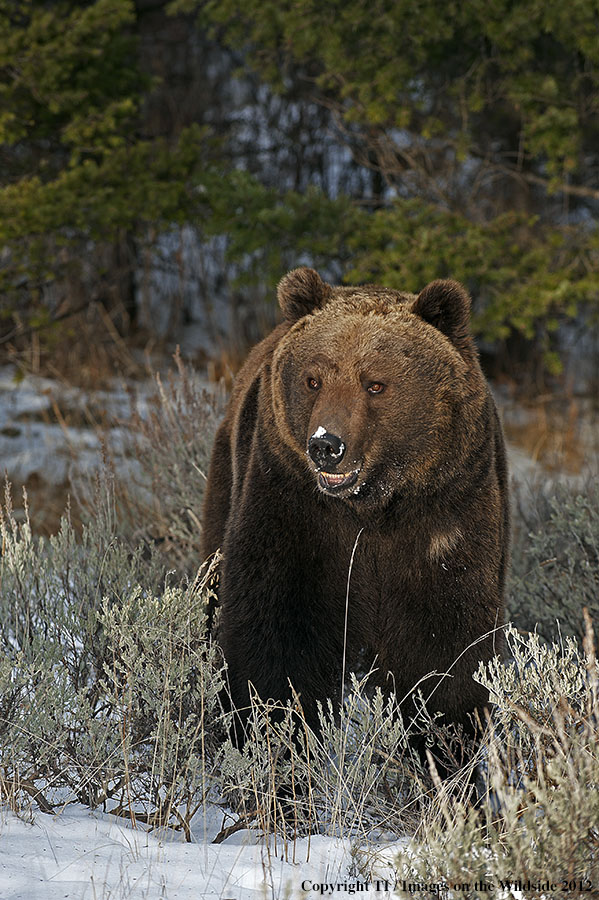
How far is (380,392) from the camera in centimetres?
304

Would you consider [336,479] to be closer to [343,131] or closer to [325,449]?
[325,449]

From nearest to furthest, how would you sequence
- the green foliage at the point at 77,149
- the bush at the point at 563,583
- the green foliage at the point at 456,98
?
the bush at the point at 563,583 < the green foliage at the point at 77,149 < the green foliage at the point at 456,98

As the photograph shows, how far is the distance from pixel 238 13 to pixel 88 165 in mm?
2375

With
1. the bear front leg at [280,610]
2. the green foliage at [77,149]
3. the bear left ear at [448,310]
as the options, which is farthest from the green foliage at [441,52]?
the bear front leg at [280,610]

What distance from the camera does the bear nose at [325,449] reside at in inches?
112

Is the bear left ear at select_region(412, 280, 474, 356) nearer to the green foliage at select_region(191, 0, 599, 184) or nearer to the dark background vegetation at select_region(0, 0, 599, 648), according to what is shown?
the dark background vegetation at select_region(0, 0, 599, 648)

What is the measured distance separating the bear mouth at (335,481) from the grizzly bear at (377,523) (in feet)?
0.26

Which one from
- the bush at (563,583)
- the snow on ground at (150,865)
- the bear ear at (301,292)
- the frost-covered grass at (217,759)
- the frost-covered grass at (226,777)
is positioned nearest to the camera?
the frost-covered grass at (226,777)

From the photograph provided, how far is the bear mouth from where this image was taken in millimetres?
2889

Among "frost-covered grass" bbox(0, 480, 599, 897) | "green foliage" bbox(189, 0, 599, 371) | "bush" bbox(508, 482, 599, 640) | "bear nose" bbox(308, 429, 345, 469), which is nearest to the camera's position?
"frost-covered grass" bbox(0, 480, 599, 897)

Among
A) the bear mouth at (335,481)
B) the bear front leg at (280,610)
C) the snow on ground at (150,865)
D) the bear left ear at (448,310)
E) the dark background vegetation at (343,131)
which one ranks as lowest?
the snow on ground at (150,865)

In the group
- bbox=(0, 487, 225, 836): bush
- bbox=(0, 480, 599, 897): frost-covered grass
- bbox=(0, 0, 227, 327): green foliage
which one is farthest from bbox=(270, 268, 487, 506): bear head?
bbox=(0, 0, 227, 327): green foliage

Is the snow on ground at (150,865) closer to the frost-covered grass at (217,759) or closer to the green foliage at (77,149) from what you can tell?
the frost-covered grass at (217,759)

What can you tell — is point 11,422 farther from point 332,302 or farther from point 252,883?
point 252,883
